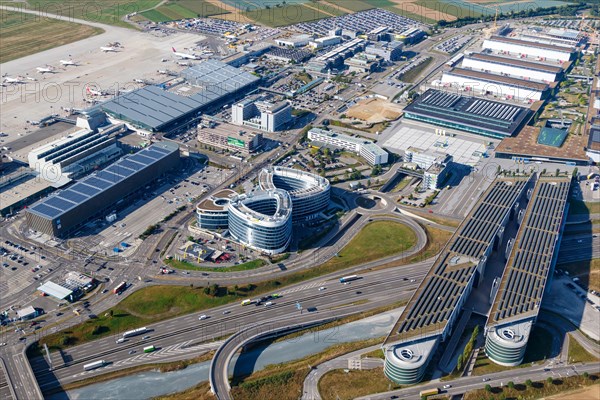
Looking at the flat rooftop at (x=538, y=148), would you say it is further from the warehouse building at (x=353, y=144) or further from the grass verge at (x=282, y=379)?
the grass verge at (x=282, y=379)

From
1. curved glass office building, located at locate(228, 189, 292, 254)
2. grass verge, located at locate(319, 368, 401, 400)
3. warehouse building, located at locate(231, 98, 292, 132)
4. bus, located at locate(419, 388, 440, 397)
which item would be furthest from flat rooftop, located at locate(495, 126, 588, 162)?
grass verge, located at locate(319, 368, 401, 400)

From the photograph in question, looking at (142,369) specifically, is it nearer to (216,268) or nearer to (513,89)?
(216,268)

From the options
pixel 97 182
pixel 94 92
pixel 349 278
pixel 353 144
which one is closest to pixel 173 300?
pixel 349 278

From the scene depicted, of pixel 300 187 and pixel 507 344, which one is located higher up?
pixel 507 344

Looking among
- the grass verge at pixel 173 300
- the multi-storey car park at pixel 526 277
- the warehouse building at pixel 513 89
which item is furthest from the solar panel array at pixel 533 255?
the warehouse building at pixel 513 89

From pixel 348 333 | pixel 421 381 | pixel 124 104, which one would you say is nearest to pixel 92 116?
pixel 124 104

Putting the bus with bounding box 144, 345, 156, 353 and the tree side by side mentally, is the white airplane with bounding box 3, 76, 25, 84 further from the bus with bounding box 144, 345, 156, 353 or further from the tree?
the tree
